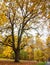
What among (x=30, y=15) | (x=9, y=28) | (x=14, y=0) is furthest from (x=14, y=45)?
(x=14, y=0)

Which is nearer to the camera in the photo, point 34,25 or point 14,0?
point 14,0

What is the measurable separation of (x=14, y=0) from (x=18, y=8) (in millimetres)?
2293

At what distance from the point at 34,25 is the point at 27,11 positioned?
2.57 metres

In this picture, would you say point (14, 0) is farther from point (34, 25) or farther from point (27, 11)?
point (34, 25)

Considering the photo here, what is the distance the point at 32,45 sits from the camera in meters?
31.5

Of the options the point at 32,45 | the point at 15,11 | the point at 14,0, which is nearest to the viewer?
the point at 14,0

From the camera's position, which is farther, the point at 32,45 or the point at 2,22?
the point at 32,45

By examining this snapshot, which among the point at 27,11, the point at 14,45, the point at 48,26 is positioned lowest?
the point at 14,45

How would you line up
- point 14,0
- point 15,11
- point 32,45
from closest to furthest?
point 14,0 → point 15,11 → point 32,45

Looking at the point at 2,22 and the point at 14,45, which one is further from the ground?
the point at 2,22

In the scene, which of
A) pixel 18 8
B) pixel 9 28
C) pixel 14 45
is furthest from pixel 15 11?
pixel 14 45

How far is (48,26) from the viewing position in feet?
95.1

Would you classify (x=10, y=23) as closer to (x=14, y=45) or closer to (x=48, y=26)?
(x=14, y=45)

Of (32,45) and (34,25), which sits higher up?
(34,25)
